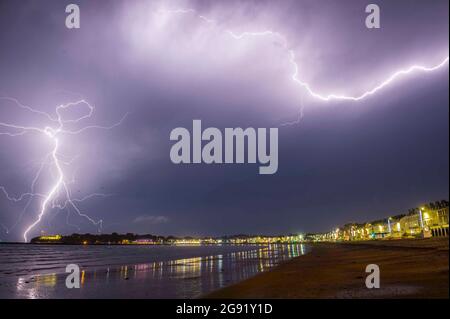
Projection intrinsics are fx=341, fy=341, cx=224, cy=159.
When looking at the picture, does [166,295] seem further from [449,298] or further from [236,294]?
[449,298]

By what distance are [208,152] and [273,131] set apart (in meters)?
3.36

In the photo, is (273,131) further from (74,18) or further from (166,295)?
(74,18)

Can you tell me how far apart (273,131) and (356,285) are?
7.48m

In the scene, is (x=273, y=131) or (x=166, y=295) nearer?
(x=273, y=131)
